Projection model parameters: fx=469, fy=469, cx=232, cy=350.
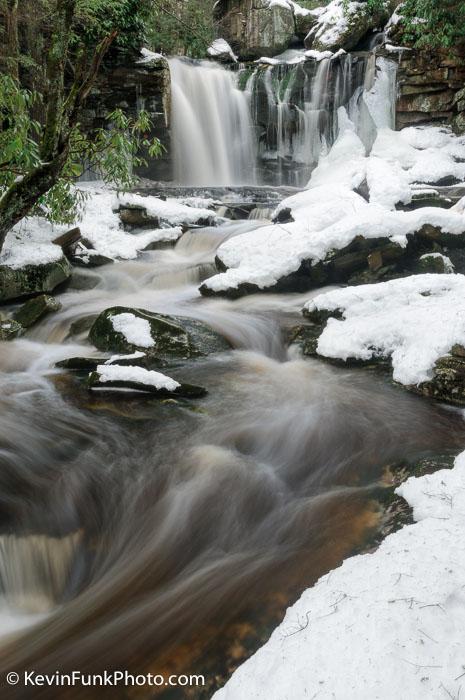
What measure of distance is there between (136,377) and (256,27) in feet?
70.6

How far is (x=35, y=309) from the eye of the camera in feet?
23.3

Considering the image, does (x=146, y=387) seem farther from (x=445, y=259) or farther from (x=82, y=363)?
(x=445, y=259)

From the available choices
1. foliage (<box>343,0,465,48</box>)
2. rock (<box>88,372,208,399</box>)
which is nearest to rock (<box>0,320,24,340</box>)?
rock (<box>88,372,208,399</box>)

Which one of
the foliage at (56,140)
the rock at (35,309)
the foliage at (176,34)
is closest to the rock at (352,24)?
the foliage at (176,34)

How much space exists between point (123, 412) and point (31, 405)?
1.05 meters

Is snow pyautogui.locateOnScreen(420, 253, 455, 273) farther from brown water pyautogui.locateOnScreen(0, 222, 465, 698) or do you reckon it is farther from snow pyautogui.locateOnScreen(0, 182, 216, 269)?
snow pyautogui.locateOnScreen(0, 182, 216, 269)

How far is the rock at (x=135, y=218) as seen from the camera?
10.8 metres

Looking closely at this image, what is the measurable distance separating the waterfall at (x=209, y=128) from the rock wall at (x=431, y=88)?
5.35 m

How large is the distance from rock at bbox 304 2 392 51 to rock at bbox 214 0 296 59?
3.06 metres

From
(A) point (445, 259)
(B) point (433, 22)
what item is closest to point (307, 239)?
(A) point (445, 259)

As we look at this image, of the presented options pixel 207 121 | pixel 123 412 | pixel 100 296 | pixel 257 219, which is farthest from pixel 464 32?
pixel 123 412

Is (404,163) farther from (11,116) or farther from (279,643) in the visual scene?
(279,643)

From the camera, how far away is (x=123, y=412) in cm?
452

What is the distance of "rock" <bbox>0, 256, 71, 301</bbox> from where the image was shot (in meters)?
7.47
